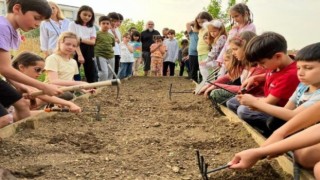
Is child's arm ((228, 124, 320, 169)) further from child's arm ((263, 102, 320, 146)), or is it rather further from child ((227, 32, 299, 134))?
child ((227, 32, 299, 134))

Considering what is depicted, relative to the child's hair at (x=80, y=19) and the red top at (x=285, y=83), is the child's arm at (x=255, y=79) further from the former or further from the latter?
the child's hair at (x=80, y=19)

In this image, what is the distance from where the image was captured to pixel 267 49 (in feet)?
10.7

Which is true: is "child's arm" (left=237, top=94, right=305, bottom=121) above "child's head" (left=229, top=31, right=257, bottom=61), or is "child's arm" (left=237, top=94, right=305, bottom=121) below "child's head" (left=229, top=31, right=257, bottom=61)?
below

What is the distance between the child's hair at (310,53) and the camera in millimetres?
2461

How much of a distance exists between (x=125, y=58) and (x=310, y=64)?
30.8 ft

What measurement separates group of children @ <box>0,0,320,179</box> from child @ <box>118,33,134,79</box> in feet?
12.0

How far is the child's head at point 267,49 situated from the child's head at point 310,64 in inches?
27.8

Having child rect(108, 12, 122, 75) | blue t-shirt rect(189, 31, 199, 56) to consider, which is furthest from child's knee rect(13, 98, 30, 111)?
blue t-shirt rect(189, 31, 199, 56)

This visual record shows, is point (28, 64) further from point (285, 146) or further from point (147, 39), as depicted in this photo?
point (147, 39)

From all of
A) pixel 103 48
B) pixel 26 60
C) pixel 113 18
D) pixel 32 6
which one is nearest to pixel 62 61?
pixel 26 60

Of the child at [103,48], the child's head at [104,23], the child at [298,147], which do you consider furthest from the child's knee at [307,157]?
the child's head at [104,23]

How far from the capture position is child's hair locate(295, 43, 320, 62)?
246 centimetres

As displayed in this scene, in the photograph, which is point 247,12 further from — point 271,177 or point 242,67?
point 271,177

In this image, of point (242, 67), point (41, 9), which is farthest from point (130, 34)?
point (41, 9)
